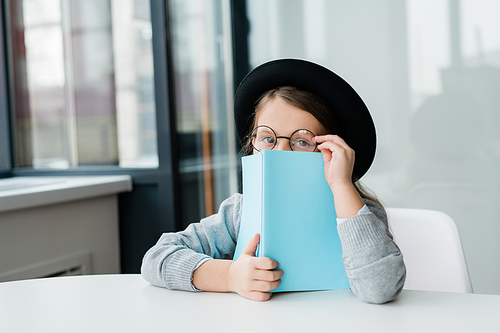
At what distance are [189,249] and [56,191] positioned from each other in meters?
0.91

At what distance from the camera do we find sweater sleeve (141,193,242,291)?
0.67m

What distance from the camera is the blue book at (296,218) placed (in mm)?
585

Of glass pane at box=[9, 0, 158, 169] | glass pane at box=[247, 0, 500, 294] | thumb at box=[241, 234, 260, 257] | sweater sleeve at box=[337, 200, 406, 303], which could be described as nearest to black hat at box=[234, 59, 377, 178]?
sweater sleeve at box=[337, 200, 406, 303]

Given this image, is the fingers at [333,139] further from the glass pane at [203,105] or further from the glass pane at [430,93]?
the glass pane at [203,105]

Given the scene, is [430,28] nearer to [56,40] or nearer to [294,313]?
[294,313]

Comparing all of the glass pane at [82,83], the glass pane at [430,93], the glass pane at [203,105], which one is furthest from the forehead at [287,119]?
the glass pane at [82,83]

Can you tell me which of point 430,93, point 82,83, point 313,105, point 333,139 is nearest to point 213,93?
point 82,83

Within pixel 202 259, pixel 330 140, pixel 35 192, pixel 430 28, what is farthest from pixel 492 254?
pixel 35 192

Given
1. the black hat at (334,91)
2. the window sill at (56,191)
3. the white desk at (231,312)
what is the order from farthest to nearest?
the window sill at (56,191) → the black hat at (334,91) → the white desk at (231,312)

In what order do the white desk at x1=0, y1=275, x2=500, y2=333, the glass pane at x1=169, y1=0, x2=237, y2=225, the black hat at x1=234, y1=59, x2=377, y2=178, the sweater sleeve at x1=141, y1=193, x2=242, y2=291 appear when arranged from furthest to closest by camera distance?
the glass pane at x1=169, y1=0, x2=237, y2=225 < the black hat at x1=234, y1=59, x2=377, y2=178 < the sweater sleeve at x1=141, y1=193, x2=242, y2=291 < the white desk at x1=0, y1=275, x2=500, y2=333

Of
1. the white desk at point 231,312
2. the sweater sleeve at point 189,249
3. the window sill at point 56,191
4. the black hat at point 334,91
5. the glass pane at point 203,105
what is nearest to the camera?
the white desk at point 231,312

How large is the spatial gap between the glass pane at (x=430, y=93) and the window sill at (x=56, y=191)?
3.02 feet

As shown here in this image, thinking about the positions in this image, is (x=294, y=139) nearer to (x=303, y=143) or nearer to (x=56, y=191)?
(x=303, y=143)

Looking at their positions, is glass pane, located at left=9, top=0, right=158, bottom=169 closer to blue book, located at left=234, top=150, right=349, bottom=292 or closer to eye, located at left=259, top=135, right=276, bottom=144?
eye, located at left=259, top=135, right=276, bottom=144
